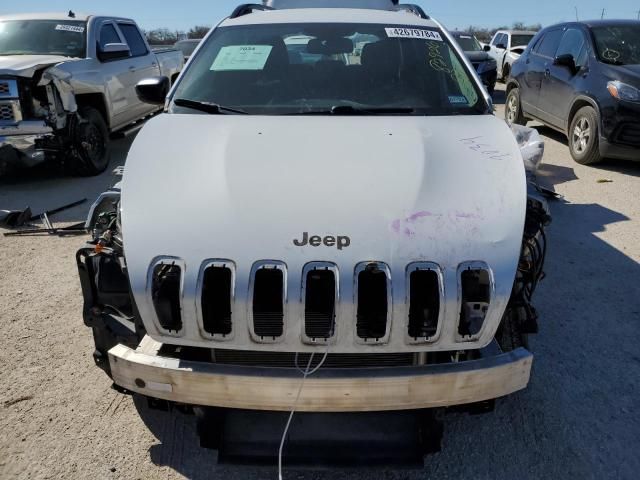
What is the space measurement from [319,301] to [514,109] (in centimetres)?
850

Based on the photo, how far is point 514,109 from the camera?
367 inches

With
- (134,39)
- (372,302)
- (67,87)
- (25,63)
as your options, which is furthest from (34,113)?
(372,302)

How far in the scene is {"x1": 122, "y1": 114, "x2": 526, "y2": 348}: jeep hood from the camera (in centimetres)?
198

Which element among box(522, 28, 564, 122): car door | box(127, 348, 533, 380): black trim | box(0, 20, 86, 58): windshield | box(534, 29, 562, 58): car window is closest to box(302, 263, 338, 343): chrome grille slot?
box(127, 348, 533, 380): black trim

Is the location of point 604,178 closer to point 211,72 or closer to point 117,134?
point 211,72

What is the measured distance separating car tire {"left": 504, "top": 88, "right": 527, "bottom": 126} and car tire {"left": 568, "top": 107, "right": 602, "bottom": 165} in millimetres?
1820

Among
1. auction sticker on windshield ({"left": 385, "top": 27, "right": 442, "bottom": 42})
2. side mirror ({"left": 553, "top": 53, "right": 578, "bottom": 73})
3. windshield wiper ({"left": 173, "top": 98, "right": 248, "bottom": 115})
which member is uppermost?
auction sticker on windshield ({"left": 385, "top": 27, "right": 442, "bottom": 42})

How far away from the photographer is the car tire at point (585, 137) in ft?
22.5

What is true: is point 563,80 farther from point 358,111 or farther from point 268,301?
point 268,301

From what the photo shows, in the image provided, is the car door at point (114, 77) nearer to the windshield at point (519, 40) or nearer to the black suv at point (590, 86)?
the black suv at point (590, 86)

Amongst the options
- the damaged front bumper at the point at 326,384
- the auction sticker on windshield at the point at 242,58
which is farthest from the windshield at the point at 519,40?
the damaged front bumper at the point at 326,384

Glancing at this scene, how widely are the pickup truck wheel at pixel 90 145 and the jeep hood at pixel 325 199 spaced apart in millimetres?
4441

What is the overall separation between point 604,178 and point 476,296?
5633 mm

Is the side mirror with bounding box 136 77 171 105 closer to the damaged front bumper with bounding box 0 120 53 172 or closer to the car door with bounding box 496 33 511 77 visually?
the damaged front bumper with bounding box 0 120 53 172
